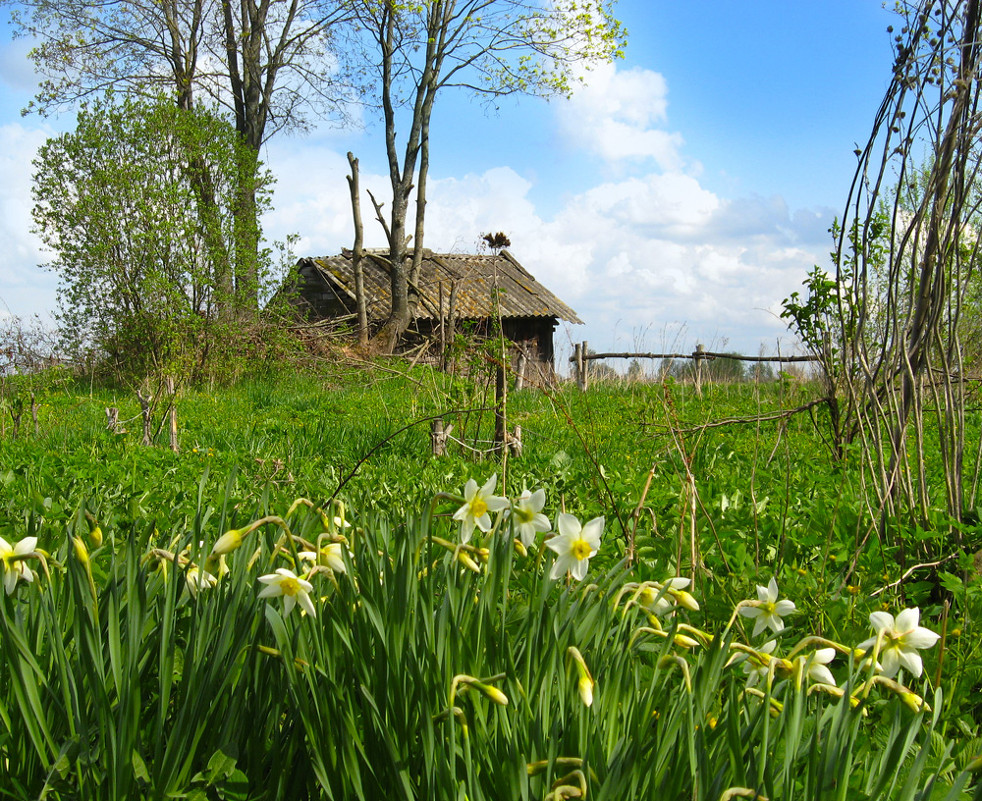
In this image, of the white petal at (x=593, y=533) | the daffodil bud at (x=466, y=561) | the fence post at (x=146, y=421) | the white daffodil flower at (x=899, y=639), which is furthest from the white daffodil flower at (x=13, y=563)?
the fence post at (x=146, y=421)

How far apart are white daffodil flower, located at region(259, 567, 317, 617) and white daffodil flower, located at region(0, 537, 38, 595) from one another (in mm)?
408

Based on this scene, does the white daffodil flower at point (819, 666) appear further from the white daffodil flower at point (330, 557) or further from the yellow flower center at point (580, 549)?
the white daffodil flower at point (330, 557)

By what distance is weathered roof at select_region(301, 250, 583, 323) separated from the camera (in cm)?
1878

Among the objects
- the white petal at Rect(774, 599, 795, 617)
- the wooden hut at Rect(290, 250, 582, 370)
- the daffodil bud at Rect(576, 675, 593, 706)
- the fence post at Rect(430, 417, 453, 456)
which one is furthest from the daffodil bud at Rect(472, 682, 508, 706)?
the wooden hut at Rect(290, 250, 582, 370)

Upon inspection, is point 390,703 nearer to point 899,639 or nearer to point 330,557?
point 330,557

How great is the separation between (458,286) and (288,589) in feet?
58.3

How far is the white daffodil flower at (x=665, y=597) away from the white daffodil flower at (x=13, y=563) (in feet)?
3.63

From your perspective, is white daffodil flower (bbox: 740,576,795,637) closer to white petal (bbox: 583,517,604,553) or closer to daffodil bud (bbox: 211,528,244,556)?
white petal (bbox: 583,517,604,553)

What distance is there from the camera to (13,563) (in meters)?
1.36

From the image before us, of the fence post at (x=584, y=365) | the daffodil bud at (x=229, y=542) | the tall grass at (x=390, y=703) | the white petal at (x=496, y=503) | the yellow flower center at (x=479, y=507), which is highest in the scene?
the fence post at (x=584, y=365)

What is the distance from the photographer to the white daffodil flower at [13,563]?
1.35 metres

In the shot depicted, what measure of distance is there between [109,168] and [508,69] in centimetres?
1094

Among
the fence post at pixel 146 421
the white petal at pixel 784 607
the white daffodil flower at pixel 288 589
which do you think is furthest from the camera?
the fence post at pixel 146 421

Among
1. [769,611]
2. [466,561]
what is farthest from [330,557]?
[769,611]
